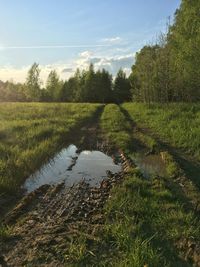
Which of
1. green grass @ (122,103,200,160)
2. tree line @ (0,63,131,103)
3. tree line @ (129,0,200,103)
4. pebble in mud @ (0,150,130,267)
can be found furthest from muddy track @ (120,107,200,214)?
tree line @ (0,63,131,103)

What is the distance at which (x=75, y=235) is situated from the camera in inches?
232

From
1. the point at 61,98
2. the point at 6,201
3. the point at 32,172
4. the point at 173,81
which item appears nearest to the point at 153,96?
the point at 173,81

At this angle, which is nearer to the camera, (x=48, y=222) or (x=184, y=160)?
(x=48, y=222)

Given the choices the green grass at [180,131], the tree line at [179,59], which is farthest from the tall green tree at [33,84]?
the green grass at [180,131]

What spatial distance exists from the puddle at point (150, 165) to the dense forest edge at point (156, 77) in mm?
11776

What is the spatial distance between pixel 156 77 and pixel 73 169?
24.3 meters

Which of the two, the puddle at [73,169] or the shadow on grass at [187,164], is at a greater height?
the puddle at [73,169]

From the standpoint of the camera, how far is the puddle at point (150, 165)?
10.6m

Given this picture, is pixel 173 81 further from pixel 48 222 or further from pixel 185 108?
pixel 48 222

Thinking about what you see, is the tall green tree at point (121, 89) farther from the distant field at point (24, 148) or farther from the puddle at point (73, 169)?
the puddle at point (73, 169)

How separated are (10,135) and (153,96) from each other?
28.2 meters

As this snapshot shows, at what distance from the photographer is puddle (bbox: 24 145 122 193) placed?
32.0 ft

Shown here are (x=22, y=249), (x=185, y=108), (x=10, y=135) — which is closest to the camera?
(x=22, y=249)

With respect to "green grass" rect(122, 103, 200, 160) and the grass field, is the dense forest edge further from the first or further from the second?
the grass field
